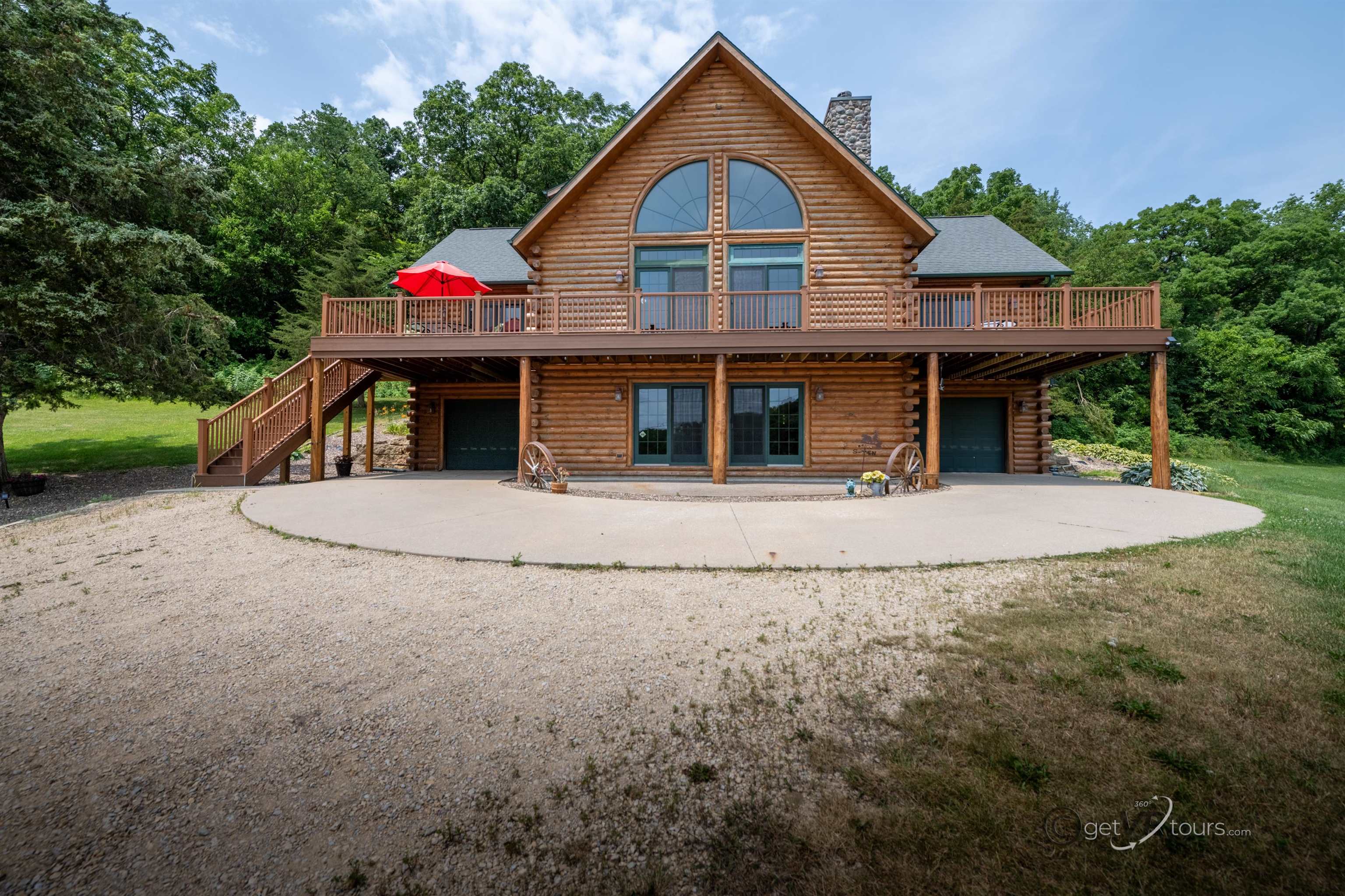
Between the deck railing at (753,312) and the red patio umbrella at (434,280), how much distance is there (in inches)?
17.0

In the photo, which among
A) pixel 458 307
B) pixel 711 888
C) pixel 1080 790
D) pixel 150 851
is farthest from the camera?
pixel 458 307

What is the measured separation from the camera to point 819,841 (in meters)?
2.12

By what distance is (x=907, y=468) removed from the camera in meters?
11.7

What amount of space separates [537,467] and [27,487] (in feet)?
40.1

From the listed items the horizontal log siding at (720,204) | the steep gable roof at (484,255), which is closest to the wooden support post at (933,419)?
the horizontal log siding at (720,204)

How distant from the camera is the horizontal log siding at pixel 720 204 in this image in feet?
45.5

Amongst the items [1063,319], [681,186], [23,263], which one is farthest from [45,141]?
[1063,319]

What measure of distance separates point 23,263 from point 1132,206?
5763cm

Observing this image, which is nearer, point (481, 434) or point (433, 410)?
point (433, 410)

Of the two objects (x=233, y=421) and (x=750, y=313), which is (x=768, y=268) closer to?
(x=750, y=313)

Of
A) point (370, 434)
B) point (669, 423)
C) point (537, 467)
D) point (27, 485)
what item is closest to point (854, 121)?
point (669, 423)

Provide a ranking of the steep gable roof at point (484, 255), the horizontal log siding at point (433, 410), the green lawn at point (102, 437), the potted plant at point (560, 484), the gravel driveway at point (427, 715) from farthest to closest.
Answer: the horizontal log siding at point (433, 410) < the steep gable roof at point (484, 255) < the green lawn at point (102, 437) < the potted plant at point (560, 484) < the gravel driveway at point (427, 715)

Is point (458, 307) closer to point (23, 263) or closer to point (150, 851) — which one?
point (23, 263)

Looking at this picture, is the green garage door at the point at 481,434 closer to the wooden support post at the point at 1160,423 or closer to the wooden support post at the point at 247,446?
the wooden support post at the point at 247,446
